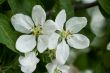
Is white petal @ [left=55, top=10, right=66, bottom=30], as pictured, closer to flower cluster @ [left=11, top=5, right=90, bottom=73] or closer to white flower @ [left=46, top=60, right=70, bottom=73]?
flower cluster @ [left=11, top=5, right=90, bottom=73]

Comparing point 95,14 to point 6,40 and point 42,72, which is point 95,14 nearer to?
point 42,72

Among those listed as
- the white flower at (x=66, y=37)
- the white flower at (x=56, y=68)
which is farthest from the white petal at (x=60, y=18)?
the white flower at (x=56, y=68)

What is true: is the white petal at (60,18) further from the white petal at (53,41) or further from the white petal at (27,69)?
the white petal at (27,69)

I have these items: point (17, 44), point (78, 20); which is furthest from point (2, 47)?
point (78, 20)

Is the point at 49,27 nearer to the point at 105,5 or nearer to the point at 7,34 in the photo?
the point at 7,34

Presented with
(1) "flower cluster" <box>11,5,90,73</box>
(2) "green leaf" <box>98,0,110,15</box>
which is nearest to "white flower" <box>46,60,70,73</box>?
(1) "flower cluster" <box>11,5,90,73</box>

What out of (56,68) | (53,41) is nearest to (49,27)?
(53,41)
